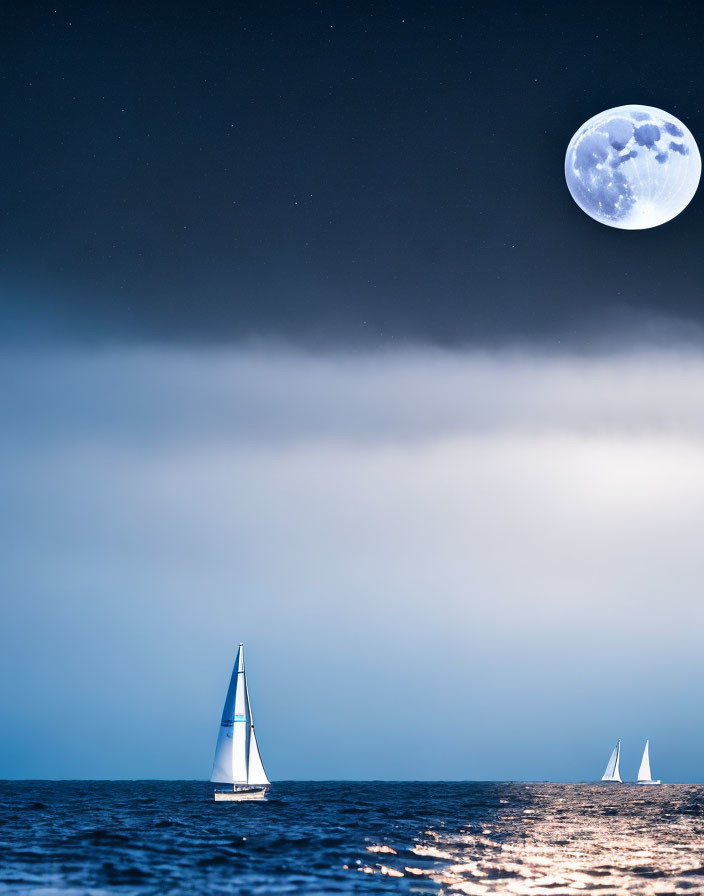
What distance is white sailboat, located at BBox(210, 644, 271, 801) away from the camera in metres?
84.9

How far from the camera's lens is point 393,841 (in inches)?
2050

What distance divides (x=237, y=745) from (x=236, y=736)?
116 cm

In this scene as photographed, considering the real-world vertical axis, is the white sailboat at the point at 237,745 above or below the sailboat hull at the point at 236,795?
above

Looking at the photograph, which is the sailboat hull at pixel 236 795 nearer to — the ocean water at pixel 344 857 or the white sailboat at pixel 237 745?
the white sailboat at pixel 237 745

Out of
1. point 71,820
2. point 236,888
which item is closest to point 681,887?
point 236,888

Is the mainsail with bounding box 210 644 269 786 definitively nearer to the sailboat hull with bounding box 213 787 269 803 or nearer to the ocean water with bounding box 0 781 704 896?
the sailboat hull with bounding box 213 787 269 803

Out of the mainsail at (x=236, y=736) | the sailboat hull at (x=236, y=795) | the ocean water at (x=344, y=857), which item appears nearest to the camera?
the ocean water at (x=344, y=857)

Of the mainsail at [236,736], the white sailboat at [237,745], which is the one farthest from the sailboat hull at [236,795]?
the mainsail at [236,736]

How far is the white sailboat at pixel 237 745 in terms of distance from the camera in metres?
84.9

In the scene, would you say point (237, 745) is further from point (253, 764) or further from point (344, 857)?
point (344, 857)

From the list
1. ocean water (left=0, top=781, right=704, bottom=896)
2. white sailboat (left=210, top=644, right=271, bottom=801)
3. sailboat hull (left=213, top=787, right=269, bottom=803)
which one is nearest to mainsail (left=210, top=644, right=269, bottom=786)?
white sailboat (left=210, top=644, right=271, bottom=801)

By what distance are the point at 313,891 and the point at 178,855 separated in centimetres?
1467

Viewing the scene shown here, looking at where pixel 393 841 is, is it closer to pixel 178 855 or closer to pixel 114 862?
pixel 178 855

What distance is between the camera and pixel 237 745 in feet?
284
